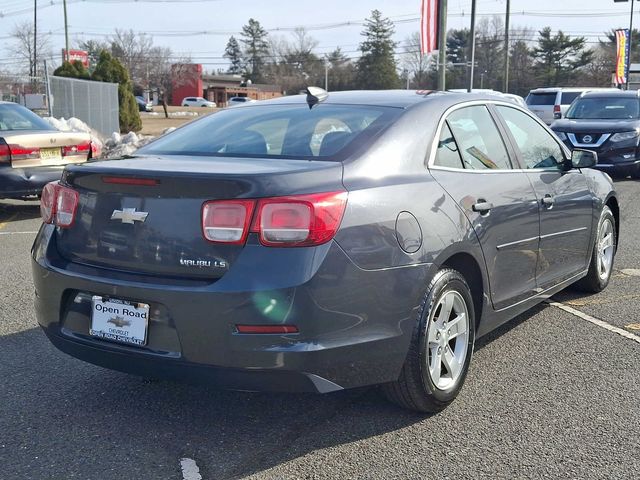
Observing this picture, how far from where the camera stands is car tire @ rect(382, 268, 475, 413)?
3.26m

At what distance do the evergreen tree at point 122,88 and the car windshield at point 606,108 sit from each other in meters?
17.2

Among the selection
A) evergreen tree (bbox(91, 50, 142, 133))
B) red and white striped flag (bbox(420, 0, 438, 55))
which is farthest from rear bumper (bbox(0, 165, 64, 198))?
evergreen tree (bbox(91, 50, 142, 133))

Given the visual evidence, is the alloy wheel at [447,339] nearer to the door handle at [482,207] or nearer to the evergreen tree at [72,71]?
the door handle at [482,207]

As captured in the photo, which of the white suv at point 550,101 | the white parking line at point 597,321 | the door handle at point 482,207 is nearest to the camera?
the door handle at point 482,207

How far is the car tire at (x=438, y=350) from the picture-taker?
326 cm

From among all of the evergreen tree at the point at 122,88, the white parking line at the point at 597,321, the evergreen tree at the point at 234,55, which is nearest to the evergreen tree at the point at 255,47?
the evergreen tree at the point at 234,55

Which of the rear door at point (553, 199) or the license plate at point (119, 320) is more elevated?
the rear door at point (553, 199)

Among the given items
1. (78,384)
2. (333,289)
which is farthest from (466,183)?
(78,384)

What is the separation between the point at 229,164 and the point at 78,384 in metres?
1.57

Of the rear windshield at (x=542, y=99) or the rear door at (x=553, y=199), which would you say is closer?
the rear door at (x=553, y=199)

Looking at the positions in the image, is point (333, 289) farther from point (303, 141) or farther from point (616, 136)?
point (616, 136)

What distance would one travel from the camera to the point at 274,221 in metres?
2.85

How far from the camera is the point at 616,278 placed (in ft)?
20.5

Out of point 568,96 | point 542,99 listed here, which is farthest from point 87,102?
point 568,96
